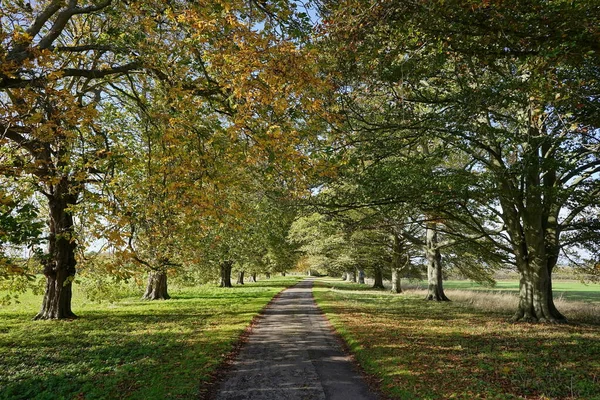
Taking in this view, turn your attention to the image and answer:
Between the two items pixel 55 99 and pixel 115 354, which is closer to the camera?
pixel 55 99

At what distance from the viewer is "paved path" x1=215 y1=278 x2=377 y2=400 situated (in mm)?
6777

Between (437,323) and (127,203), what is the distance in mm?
11576

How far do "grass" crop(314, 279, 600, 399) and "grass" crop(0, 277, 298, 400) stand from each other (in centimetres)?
386

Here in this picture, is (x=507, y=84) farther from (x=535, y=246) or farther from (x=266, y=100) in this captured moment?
(x=535, y=246)

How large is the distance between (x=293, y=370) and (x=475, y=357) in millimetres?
4327

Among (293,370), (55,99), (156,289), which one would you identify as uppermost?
(55,99)

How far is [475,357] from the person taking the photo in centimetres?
881

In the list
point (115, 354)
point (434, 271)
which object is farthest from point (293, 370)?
point (434, 271)

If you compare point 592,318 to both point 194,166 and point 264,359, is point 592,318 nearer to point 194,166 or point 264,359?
point 264,359

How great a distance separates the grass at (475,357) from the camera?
6.68m

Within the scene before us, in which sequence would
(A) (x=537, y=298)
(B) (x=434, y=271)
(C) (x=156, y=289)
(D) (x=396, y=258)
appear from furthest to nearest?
(D) (x=396, y=258), (C) (x=156, y=289), (B) (x=434, y=271), (A) (x=537, y=298)

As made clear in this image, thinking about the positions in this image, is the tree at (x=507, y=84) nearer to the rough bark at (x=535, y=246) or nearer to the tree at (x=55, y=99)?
the rough bark at (x=535, y=246)

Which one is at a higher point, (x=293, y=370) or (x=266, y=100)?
(x=266, y=100)

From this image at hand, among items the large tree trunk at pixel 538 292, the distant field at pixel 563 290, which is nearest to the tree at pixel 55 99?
the large tree trunk at pixel 538 292
